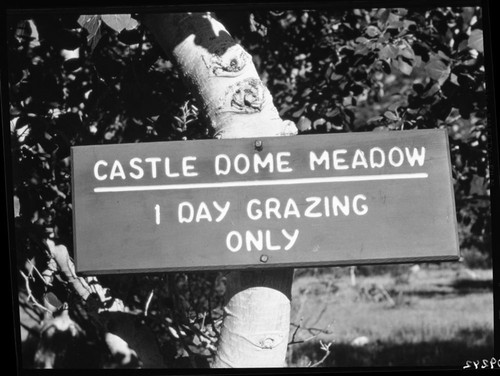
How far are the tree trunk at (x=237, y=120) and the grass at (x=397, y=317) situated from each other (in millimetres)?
3186

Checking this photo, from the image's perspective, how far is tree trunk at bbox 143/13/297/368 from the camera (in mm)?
2354

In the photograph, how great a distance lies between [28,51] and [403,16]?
73.7 inches

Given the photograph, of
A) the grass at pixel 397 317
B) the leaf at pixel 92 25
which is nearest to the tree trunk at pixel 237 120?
the leaf at pixel 92 25

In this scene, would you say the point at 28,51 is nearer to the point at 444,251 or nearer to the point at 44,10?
the point at 44,10

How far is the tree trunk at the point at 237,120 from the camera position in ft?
7.72

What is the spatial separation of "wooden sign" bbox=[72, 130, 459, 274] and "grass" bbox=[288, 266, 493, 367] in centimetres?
334

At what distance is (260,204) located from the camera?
2.26 meters

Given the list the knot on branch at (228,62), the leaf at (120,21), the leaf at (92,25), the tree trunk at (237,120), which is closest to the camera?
the tree trunk at (237,120)

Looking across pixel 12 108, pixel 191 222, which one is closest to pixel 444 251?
pixel 191 222

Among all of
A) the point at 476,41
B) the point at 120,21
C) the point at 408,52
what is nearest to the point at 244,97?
the point at 120,21

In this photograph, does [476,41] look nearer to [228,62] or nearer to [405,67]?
[405,67]

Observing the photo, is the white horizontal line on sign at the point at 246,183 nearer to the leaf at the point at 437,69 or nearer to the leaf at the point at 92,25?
the leaf at the point at 92,25

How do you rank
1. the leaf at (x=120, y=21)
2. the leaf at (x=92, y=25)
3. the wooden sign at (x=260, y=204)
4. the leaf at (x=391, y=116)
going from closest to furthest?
the wooden sign at (x=260, y=204), the leaf at (x=120, y=21), the leaf at (x=92, y=25), the leaf at (x=391, y=116)

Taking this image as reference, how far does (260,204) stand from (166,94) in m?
1.86
